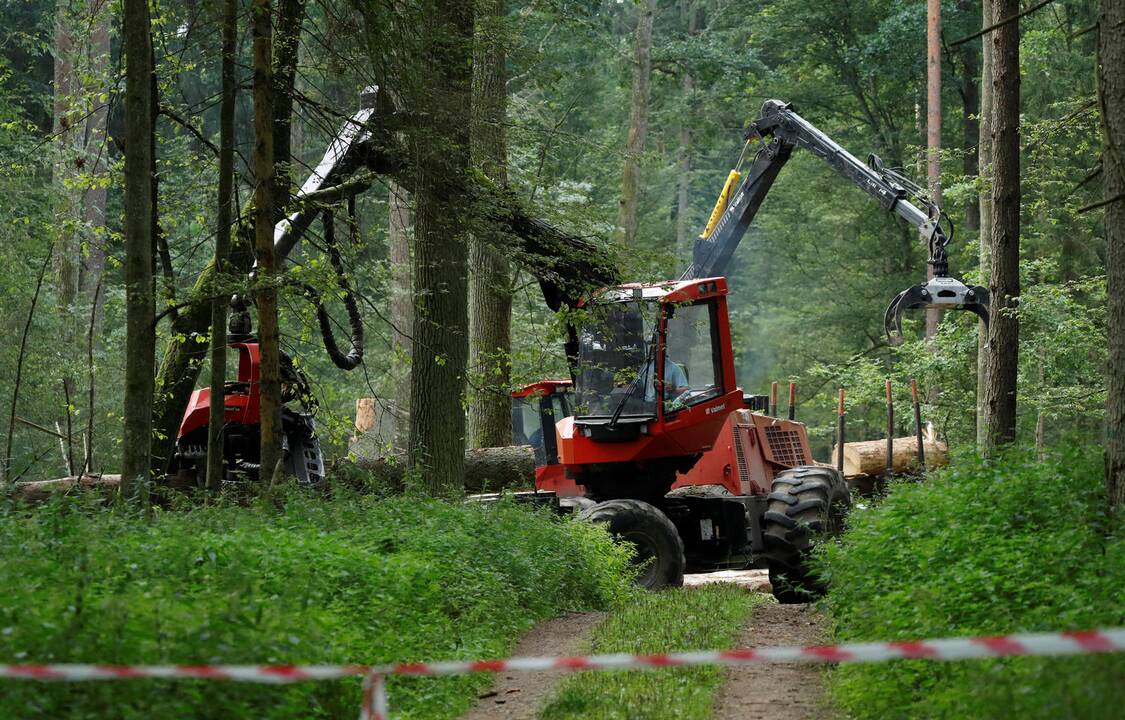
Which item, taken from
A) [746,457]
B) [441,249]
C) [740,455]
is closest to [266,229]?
[441,249]

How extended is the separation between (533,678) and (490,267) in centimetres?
932

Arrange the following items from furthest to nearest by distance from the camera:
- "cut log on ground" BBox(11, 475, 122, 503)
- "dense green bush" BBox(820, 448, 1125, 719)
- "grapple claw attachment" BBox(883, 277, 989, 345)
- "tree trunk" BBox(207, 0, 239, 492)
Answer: "grapple claw attachment" BBox(883, 277, 989, 345) → "tree trunk" BBox(207, 0, 239, 492) → "cut log on ground" BBox(11, 475, 122, 503) → "dense green bush" BBox(820, 448, 1125, 719)

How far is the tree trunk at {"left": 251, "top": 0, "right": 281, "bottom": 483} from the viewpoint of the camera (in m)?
11.2

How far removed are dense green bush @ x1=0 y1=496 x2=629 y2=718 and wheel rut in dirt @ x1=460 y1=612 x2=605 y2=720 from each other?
15cm

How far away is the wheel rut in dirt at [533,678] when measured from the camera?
7770 millimetres

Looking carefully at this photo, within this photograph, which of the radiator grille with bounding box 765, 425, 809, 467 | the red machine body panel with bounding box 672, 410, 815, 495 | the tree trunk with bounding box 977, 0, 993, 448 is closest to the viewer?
the red machine body panel with bounding box 672, 410, 815, 495

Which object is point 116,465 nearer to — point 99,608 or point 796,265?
point 99,608

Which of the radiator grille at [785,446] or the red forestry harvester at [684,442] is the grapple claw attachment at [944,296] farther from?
the radiator grille at [785,446]

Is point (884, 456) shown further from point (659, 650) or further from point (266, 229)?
point (659, 650)

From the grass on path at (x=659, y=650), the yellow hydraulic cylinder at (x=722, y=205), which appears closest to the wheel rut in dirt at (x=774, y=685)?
the grass on path at (x=659, y=650)

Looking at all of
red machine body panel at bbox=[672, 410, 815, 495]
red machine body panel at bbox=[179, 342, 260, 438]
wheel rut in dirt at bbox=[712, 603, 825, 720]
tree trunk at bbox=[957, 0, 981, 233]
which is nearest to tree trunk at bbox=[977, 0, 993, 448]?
red machine body panel at bbox=[672, 410, 815, 495]

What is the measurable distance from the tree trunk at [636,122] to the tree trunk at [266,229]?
17903mm

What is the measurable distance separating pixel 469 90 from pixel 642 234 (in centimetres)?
3332

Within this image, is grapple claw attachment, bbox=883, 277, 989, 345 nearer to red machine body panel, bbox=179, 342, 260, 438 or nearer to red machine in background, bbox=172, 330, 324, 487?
red machine in background, bbox=172, 330, 324, 487
